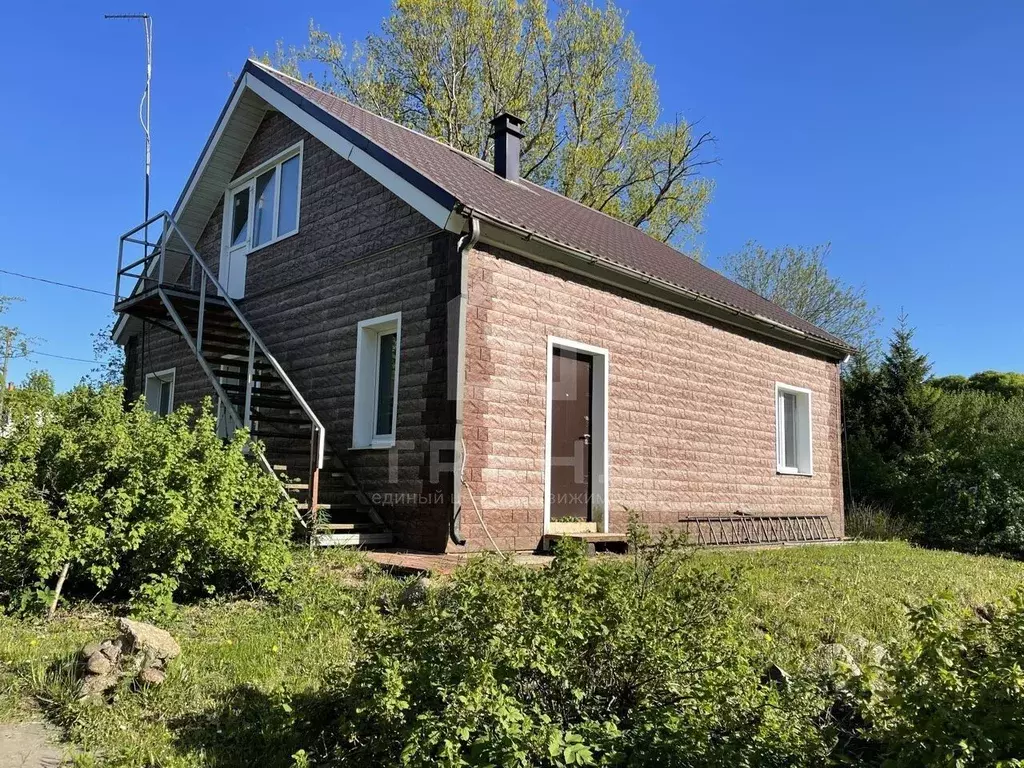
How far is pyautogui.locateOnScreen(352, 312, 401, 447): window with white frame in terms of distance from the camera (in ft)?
28.6

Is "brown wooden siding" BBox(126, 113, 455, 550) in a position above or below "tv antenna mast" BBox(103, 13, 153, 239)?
below

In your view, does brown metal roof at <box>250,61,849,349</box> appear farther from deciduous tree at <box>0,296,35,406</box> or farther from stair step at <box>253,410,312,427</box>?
deciduous tree at <box>0,296,35,406</box>

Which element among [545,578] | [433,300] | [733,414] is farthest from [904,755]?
[733,414]

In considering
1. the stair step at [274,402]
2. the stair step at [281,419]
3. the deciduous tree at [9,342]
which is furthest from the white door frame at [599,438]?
the deciduous tree at [9,342]

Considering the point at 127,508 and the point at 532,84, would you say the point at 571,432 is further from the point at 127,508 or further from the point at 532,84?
the point at 532,84

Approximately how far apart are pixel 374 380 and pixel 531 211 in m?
3.11

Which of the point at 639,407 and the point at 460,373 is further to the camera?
the point at 639,407

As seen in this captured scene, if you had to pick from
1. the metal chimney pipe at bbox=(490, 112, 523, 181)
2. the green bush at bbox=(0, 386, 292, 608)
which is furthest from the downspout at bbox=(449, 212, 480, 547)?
the metal chimney pipe at bbox=(490, 112, 523, 181)

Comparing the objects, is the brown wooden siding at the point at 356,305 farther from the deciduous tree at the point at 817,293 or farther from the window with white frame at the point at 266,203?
the deciduous tree at the point at 817,293

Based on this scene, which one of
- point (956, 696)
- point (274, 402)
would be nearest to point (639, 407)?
point (274, 402)

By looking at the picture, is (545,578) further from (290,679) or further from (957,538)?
(957,538)

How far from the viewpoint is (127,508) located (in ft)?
15.5

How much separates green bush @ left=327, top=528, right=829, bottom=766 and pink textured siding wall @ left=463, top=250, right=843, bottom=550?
3.43m

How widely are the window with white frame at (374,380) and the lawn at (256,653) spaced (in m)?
2.40
